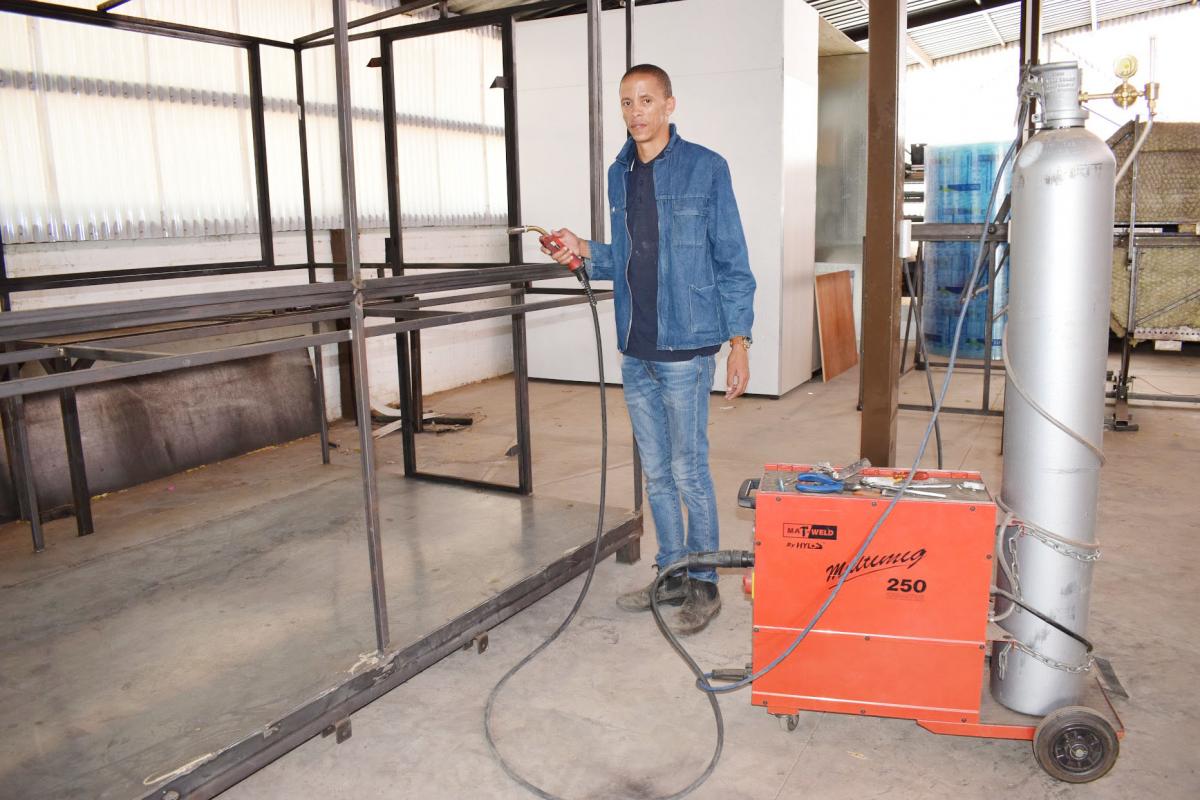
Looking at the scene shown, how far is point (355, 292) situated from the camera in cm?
221

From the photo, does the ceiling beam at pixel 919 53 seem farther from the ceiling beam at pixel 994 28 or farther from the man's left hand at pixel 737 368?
the man's left hand at pixel 737 368

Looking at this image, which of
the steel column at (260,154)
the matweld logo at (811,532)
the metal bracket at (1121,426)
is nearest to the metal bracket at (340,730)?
the matweld logo at (811,532)

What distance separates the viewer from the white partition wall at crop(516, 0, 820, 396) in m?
6.08

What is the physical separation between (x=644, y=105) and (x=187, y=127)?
10.1ft

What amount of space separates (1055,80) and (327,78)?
4.78m

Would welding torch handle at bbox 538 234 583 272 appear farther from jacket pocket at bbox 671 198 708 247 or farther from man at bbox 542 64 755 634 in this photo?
jacket pocket at bbox 671 198 708 247

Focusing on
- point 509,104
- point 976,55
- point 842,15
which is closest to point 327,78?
point 509,104

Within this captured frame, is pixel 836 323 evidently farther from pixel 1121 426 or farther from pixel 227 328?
pixel 227 328

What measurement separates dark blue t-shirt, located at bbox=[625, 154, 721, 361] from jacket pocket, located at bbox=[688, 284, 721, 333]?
0.07 metres

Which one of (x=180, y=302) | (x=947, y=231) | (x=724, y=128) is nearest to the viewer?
(x=180, y=302)

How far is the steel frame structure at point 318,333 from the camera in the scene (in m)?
1.86

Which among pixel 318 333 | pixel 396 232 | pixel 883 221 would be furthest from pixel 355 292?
pixel 396 232

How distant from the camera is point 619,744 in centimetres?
231

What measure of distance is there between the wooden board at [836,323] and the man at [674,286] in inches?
174
